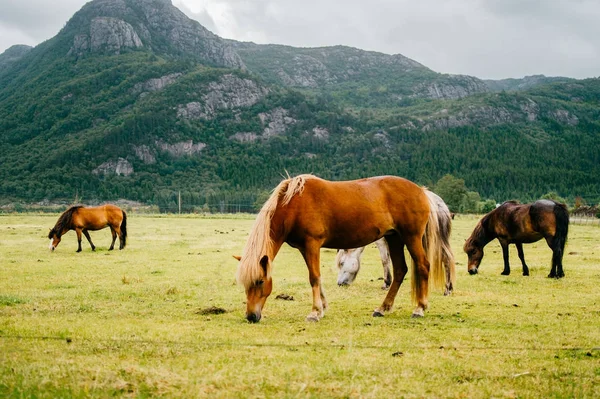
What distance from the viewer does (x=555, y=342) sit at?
6.45 meters

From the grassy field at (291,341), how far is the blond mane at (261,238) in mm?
822

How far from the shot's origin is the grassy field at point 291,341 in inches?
175

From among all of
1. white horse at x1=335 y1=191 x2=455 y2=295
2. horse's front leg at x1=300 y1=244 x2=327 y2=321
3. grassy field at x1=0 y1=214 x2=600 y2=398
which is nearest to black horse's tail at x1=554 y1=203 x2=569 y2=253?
grassy field at x1=0 y1=214 x2=600 y2=398

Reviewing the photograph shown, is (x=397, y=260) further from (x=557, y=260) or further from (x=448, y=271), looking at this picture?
(x=557, y=260)

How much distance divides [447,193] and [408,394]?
314ft

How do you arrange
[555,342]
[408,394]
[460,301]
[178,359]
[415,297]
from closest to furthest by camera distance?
1. [408,394]
2. [178,359]
3. [555,342]
4. [415,297]
5. [460,301]

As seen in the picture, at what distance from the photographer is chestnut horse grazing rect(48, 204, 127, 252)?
70.1 feet

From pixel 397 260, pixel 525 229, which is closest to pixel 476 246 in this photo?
pixel 525 229

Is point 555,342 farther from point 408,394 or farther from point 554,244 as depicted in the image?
point 554,244

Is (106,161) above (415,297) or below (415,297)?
above

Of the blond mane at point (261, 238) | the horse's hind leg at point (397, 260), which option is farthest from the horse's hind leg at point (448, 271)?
the blond mane at point (261, 238)

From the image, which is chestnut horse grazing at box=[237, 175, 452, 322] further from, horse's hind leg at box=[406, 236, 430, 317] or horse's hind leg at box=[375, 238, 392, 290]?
horse's hind leg at box=[375, 238, 392, 290]

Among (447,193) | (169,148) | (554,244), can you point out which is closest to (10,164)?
(169,148)

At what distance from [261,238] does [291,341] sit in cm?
206
